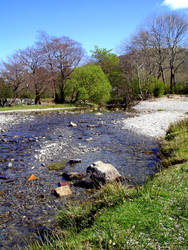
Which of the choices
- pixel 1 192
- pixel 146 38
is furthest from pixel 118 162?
pixel 146 38

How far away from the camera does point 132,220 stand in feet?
11.4

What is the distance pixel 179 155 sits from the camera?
7.74 m

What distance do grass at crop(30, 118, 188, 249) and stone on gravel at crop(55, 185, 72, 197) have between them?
4.08ft

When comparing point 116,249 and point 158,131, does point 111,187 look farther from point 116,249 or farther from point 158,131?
point 158,131

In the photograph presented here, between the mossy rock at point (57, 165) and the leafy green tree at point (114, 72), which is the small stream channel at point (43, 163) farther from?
the leafy green tree at point (114, 72)

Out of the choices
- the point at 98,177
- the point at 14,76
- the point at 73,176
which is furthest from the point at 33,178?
the point at 14,76

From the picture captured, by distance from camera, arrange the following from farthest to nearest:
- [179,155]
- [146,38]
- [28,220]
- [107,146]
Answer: [146,38]
[107,146]
[179,155]
[28,220]

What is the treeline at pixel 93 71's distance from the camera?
3744cm

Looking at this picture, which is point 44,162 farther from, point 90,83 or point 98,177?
point 90,83

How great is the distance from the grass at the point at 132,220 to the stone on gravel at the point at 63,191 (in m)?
Answer: 1.24

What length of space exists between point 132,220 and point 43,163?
18.1 feet

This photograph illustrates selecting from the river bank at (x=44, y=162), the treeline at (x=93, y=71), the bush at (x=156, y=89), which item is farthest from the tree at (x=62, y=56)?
the river bank at (x=44, y=162)

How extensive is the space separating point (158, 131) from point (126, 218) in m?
10.6

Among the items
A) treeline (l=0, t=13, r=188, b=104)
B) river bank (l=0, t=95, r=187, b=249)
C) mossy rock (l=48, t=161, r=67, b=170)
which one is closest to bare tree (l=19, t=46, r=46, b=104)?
treeline (l=0, t=13, r=188, b=104)
